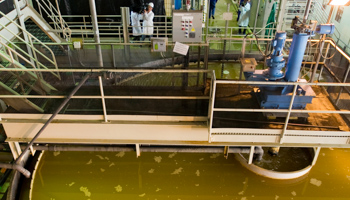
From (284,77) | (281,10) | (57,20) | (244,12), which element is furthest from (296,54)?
(57,20)

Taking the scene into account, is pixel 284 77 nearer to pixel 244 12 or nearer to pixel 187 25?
pixel 187 25

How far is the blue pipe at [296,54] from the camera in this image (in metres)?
4.83

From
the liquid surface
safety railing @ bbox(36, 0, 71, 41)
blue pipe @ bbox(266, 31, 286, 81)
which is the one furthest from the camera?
safety railing @ bbox(36, 0, 71, 41)

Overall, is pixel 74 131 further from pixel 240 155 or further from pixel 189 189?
pixel 240 155

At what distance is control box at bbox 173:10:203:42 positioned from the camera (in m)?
6.75

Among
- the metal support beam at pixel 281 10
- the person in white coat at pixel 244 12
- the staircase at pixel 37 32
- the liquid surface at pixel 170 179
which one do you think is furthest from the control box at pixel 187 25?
the person in white coat at pixel 244 12

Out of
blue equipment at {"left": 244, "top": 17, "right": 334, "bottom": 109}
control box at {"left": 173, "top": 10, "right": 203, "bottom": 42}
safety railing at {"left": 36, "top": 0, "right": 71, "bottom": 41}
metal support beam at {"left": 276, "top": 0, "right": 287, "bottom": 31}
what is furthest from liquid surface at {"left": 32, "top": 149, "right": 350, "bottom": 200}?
metal support beam at {"left": 276, "top": 0, "right": 287, "bottom": 31}

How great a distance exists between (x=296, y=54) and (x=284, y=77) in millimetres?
516

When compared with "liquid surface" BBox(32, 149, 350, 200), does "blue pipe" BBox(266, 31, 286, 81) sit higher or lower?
higher

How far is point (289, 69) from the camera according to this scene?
16.9ft

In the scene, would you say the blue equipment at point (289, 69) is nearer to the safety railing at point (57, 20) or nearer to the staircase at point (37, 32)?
the safety railing at point (57, 20)

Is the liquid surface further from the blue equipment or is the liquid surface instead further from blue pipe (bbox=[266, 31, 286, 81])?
blue pipe (bbox=[266, 31, 286, 81])

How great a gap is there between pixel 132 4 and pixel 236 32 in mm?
4515

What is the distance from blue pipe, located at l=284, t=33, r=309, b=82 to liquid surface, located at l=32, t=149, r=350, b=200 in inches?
88.2
